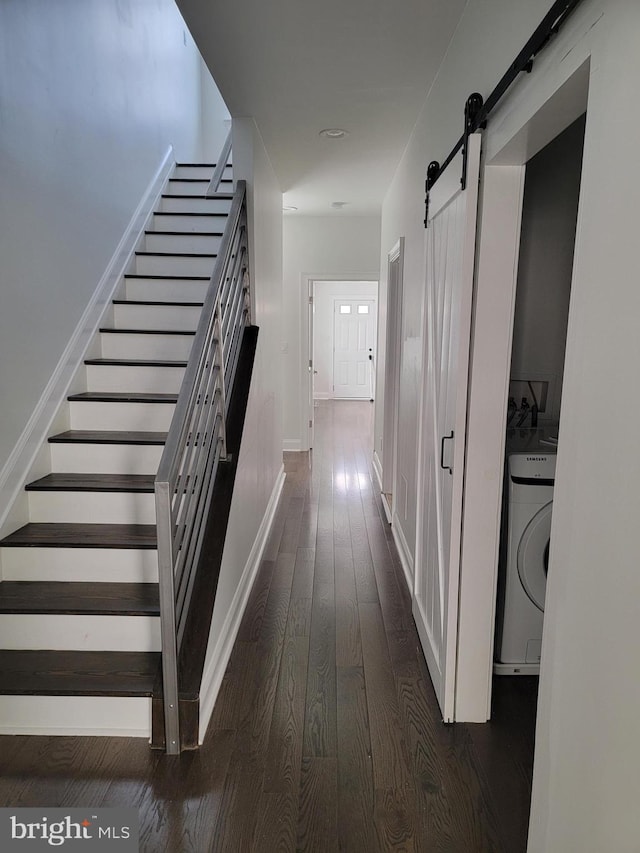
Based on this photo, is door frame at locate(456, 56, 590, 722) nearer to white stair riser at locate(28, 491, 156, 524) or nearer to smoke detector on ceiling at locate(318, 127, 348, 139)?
white stair riser at locate(28, 491, 156, 524)

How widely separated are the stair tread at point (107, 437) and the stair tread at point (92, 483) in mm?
163

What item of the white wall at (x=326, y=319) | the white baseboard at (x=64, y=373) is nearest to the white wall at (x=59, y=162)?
the white baseboard at (x=64, y=373)

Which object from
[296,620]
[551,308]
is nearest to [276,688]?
[296,620]

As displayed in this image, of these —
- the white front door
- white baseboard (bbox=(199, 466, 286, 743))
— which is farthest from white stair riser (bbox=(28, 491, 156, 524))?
the white front door

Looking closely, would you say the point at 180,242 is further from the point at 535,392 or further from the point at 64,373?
the point at 535,392

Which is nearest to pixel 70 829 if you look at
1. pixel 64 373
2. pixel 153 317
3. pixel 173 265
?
pixel 64 373

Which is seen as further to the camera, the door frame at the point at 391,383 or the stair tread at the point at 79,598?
the door frame at the point at 391,383

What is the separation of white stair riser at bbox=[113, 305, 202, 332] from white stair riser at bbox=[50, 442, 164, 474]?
3.45ft

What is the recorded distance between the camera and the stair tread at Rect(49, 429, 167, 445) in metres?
2.76

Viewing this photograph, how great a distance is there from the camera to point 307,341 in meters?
6.58

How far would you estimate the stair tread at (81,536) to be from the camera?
235 cm

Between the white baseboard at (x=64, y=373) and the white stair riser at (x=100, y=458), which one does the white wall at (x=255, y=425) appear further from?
the white baseboard at (x=64, y=373)

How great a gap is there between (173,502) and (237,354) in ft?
4.24

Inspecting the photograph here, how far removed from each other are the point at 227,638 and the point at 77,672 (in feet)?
2.17
